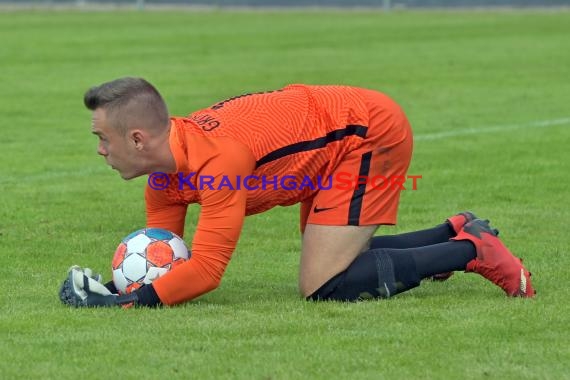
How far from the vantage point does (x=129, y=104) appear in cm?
693

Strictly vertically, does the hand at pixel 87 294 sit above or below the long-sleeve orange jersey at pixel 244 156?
below

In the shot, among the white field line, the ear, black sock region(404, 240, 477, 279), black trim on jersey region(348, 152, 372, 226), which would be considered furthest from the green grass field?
the ear

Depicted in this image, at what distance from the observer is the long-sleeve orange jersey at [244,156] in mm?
6922

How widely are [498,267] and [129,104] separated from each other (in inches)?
83.3

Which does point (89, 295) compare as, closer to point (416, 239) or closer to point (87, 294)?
point (87, 294)

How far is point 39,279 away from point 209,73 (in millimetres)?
14240

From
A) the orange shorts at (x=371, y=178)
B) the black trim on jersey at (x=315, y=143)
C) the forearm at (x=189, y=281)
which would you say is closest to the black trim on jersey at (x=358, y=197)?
the orange shorts at (x=371, y=178)

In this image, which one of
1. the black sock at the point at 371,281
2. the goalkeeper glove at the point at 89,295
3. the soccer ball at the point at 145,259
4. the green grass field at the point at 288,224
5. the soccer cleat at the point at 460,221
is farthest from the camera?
the soccer cleat at the point at 460,221

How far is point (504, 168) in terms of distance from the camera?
12.9 m

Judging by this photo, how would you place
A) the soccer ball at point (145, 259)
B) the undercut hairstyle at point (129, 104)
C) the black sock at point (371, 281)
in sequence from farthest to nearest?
the soccer ball at point (145, 259) → the black sock at point (371, 281) → the undercut hairstyle at point (129, 104)

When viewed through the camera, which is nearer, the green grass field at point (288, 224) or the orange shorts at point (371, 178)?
the green grass field at point (288, 224)

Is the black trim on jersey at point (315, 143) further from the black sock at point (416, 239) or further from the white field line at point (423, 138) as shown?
the white field line at point (423, 138)

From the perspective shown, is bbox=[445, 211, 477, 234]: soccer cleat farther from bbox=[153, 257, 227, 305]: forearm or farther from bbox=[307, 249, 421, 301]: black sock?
bbox=[153, 257, 227, 305]: forearm

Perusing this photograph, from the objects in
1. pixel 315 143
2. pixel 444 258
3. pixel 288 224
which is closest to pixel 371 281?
pixel 444 258
